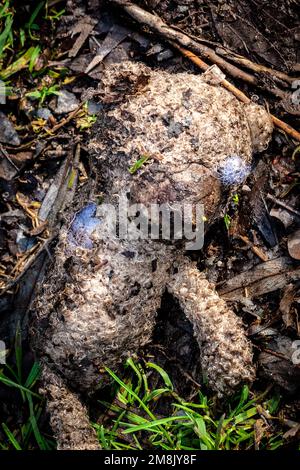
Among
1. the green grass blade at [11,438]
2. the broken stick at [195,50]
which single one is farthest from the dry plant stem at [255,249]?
the green grass blade at [11,438]

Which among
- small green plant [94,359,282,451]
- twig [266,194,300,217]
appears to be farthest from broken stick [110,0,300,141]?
small green plant [94,359,282,451]

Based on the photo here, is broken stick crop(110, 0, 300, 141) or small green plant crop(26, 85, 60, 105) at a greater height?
broken stick crop(110, 0, 300, 141)

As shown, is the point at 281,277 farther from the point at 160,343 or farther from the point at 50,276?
the point at 50,276

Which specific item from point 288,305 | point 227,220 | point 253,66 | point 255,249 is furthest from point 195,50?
point 288,305

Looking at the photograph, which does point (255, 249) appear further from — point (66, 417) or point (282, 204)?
point (66, 417)

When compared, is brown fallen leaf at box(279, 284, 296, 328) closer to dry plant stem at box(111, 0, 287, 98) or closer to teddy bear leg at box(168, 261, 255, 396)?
teddy bear leg at box(168, 261, 255, 396)

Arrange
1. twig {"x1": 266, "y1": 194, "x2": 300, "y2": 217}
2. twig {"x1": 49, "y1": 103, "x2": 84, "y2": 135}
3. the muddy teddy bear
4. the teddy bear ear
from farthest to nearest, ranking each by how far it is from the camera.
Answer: twig {"x1": 49, "y1": 103, "x2": 84, "y2": 135}, twig {"x1": 266, "y1": 194, "x2": 300, "y2": 217}, the teddy bear ear, the muddy teddy bear
